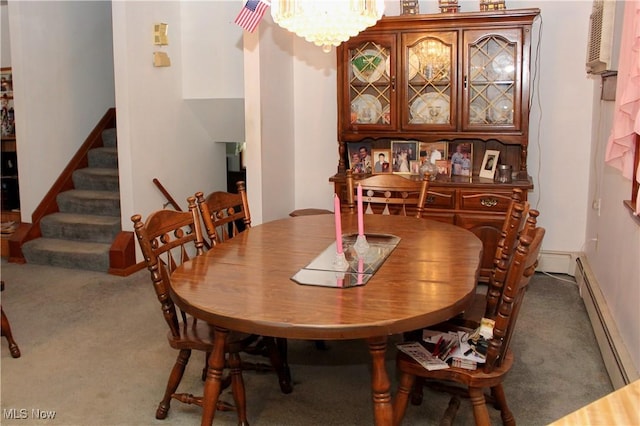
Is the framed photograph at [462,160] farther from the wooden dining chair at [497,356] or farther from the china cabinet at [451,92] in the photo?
the wooden dining chair at [497,356]

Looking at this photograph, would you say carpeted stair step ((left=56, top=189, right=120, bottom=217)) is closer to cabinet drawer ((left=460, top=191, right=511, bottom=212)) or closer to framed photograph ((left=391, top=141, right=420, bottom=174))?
framed photograph ((left=391, top=141, right=420, bottom=174))

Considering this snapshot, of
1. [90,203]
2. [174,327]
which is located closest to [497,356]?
[174,327]

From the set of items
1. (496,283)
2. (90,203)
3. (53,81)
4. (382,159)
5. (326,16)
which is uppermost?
(326,16)

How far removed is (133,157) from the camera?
15.8 ft

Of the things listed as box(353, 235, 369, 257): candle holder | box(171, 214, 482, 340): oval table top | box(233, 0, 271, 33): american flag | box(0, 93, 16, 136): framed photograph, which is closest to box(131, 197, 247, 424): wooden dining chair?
box(171, 214, 482, 340): oval table top

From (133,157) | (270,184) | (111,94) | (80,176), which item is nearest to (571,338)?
(270,184)

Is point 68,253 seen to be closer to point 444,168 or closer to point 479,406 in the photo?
point 444,168

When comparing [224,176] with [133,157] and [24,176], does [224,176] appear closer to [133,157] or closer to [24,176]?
[133,157]

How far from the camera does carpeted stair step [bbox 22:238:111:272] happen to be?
4820 millimetres

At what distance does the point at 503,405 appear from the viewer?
2262mm

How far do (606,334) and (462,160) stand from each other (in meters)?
1.87

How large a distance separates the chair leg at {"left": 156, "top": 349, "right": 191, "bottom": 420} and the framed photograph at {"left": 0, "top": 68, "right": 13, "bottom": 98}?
4.39 metres

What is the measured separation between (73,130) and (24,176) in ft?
2.28

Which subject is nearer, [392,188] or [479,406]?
[479,406]
